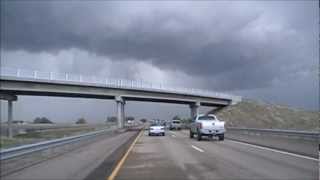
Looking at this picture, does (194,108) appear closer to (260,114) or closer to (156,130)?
(260,114)

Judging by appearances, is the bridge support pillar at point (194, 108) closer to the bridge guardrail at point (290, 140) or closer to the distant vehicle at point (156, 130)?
the distant vehicle at point (156, 130)

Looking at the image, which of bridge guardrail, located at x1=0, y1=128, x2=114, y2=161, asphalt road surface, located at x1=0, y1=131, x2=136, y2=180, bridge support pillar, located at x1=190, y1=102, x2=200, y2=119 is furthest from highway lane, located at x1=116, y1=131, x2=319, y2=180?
bridge support pillar, located at x1=190, y1=102, x2=200, y2=119

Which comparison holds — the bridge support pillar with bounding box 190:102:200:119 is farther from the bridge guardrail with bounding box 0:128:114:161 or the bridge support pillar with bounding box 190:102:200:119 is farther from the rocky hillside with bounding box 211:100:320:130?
the bridge guardrail with bounding box 0:128:114:161

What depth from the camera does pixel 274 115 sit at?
104438 mm

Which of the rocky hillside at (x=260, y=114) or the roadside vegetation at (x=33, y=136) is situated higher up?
the rocky hillside at (x=260, y=114)

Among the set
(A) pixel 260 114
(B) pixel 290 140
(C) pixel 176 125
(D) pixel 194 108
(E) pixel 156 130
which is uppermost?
(D) pixel 194 108

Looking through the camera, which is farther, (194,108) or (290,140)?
(194,108)

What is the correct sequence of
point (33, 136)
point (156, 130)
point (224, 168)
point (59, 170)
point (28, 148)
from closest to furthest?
point (224, 168) < point (59, 170) < point (28, 148) < point (33, 136) < point (156, 130)

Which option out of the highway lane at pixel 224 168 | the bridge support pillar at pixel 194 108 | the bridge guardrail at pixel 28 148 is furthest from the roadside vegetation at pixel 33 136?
the bridge support pillar at pixel 194 108

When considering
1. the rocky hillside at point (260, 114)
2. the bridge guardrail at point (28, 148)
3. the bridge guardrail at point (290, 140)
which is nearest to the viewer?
the bridge guardrail at point (28, 148)

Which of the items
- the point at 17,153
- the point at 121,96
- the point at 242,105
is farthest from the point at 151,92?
the point at 17,153

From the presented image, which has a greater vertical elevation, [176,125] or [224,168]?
[176,125]

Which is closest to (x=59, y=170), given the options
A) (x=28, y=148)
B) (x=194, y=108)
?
(x=28, y=148)

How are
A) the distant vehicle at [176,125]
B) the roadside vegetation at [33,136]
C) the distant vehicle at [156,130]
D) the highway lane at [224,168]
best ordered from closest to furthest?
the highway lane at [224,168], the roadside vegetation at [33,136], the distant vehicle at [156,130], the distant vehicle at [176,125]
